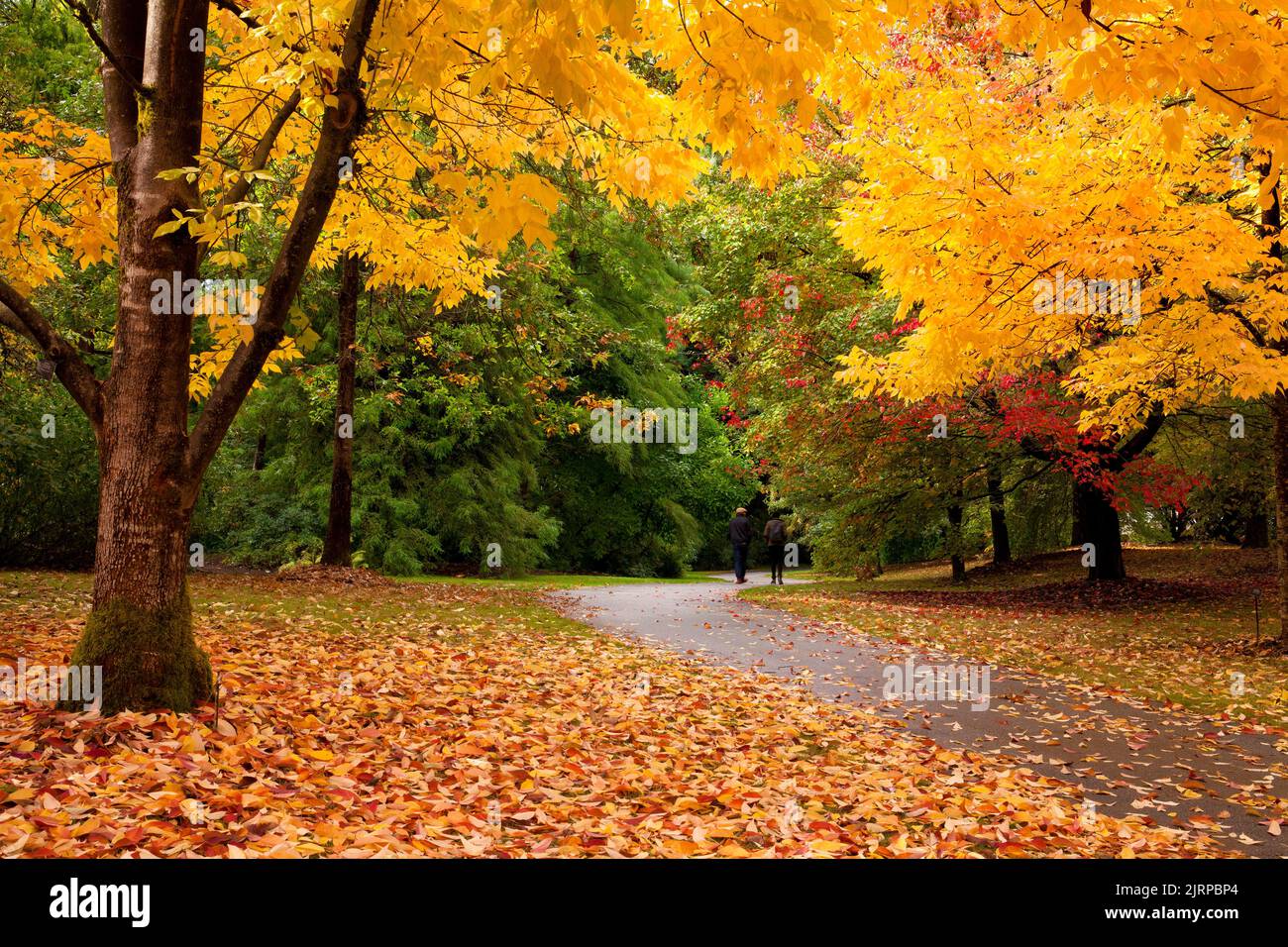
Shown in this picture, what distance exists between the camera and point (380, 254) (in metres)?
8.00

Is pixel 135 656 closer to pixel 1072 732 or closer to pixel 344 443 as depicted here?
pixel 1072 732

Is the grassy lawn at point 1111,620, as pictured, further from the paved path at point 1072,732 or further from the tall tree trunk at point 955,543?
the paved path at point 1072,732

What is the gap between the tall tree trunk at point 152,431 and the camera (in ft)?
16.2

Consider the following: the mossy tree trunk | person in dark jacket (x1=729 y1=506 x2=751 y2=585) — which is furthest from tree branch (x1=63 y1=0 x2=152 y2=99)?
person in dark jacket (x1=729 y1=506 x2=751 y2=585)

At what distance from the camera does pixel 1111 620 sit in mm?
14062

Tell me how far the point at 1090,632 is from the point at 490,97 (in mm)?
10882

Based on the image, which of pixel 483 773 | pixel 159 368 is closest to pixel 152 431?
pixel 159 368

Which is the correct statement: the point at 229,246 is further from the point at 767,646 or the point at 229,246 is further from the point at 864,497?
the point at 864,497

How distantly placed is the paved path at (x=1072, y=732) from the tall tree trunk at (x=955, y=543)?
399 inches

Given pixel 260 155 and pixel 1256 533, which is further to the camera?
pixel 1256 533

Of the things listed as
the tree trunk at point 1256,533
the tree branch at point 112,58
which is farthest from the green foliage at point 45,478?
the tree trunk at point 1256,533

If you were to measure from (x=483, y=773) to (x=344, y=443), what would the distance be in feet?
37.6

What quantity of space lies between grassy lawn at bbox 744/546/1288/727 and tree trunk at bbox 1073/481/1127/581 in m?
0.51

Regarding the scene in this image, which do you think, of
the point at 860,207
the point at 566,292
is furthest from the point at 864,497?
the point at 860,207
